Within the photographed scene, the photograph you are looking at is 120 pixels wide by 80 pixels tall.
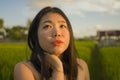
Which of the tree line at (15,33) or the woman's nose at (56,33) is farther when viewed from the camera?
the tree line at (15,33)

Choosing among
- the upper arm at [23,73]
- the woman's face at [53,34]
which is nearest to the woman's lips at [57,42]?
the woman's face at [53,34]

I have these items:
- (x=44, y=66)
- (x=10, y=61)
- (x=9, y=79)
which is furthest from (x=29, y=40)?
(x=10, y=61)

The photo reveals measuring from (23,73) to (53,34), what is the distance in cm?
27

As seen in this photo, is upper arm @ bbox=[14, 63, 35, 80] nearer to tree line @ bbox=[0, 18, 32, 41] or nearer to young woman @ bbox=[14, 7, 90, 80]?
young woman @ bbox=[14, 7, 90, 80]

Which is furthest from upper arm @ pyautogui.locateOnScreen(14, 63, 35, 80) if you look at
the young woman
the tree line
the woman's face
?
the tree line

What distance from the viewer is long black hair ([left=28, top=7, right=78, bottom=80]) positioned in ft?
6.23

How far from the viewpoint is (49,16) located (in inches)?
76.1

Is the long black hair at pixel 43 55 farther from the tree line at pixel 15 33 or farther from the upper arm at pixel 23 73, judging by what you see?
the tree line at pixel 15 33

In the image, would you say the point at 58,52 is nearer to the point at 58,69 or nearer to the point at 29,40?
the point at 58,69

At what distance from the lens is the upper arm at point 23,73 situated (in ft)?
6.17

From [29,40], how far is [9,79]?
372 centimetres

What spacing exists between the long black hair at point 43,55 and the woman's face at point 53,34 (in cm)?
3

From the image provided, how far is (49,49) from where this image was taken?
6.17 feet

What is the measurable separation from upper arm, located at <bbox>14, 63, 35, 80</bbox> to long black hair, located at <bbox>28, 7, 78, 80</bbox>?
0.18ft
